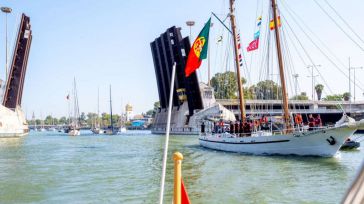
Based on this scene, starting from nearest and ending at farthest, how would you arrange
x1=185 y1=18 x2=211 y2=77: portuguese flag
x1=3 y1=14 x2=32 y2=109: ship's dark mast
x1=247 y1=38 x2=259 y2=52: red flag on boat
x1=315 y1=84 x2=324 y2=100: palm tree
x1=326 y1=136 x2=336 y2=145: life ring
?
x1=185 y1=18 x2=211 y2=77: portuguese flag → x1=326 y1=136 x2=336 y2=145: life ring → x1=247 y1=38 x2=259 y2=52: red flag on boat → x1=3 y1=14 x2=32 y2=109: ship's dark mast → x1=315 y1=84 x2=324 y2=100: palm tree

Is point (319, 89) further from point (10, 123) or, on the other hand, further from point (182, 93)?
point (10, 123)

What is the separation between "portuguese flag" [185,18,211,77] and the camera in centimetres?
900

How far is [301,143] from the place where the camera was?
20297 mm

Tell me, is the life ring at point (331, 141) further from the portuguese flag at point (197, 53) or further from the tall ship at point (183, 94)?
the tall ship at point (183, 94)

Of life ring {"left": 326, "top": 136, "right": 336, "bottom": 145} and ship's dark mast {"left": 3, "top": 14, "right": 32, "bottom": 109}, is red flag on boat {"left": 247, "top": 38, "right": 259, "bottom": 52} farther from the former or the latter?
ship's dark mast {"left": 3, "top": 14, "right": 32, "bottom": 109}

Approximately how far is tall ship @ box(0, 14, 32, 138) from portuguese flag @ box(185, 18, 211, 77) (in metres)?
43.2

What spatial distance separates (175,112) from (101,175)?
180 feet

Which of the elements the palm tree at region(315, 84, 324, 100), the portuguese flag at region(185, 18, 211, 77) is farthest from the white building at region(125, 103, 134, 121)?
the portuguese flag at region(185, 18, 211, 77)

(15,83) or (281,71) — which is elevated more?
(15,83)

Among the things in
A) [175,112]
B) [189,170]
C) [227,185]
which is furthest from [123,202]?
[175,112]

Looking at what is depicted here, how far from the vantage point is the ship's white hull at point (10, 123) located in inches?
2088

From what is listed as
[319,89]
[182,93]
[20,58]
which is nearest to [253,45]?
[20,58]

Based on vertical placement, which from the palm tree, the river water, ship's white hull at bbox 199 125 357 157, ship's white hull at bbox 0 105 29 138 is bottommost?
the river water

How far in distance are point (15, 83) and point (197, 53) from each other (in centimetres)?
4848
